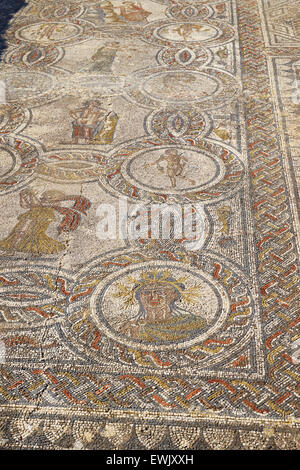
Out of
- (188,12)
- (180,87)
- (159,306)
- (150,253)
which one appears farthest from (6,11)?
(159,306)

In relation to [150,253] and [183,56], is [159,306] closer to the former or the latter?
[150,253]

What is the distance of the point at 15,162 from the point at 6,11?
4640mm

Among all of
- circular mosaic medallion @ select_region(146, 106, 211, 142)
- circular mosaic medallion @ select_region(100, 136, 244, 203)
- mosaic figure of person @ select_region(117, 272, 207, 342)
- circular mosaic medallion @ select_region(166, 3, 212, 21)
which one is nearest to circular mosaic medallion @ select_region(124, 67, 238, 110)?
circular mosaic medallion @ select_region(146, 106, 211, 142)

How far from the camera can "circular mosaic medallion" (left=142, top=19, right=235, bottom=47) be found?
7.46 meters

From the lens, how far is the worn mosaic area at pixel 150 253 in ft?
Result: 9.62

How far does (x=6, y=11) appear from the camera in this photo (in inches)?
339

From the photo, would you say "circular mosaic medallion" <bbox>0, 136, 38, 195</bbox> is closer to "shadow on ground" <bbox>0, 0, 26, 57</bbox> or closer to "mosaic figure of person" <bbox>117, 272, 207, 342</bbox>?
"mosaic figure of person" <bbox>117, 272, 207, 342</bbox>

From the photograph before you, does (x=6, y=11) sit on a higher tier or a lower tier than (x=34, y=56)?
higher

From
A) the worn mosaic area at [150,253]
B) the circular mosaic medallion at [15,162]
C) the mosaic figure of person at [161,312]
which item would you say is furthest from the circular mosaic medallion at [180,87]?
the mosaic figure of person at [161,312]

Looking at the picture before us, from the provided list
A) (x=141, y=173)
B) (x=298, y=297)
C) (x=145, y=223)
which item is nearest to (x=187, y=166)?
(x=141, y=173)

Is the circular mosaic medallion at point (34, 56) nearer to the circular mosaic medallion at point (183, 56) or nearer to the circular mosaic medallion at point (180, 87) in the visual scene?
the circular mosaic medallion at point (180, 87)

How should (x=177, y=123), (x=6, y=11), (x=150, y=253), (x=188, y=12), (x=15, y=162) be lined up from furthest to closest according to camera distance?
(x=6, y=11), (x=188, y=12), (x=177, y=123), (x=15, y=162), (x=150, y=253)

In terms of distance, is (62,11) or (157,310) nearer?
(157,310)

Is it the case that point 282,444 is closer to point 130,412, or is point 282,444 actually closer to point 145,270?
point 130,412
